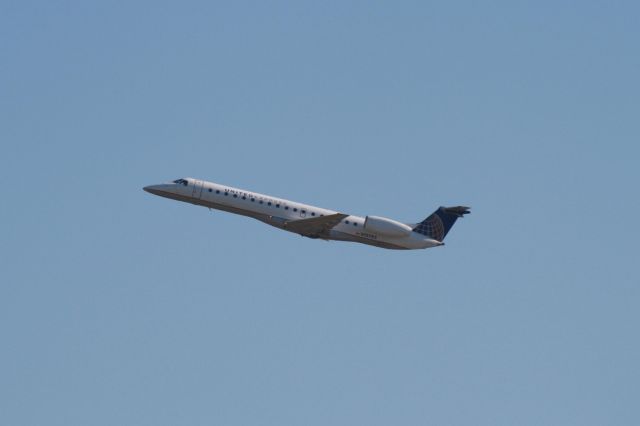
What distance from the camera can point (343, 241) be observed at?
62625 millimetres

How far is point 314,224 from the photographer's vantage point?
61.3 m

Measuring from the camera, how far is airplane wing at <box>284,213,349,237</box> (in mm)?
60875

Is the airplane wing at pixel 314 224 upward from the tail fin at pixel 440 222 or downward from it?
downward

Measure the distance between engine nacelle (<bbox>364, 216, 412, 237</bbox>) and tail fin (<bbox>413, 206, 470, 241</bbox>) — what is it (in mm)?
2103

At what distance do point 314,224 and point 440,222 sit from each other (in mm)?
8366

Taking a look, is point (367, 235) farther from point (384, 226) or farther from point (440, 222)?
point (440, 222)

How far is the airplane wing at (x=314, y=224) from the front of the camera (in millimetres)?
60875

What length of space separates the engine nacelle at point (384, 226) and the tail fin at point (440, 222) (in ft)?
6.90

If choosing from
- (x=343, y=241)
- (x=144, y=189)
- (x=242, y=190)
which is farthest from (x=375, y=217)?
(x=144, y=189)

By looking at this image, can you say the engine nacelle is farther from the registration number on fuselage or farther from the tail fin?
the tail fin

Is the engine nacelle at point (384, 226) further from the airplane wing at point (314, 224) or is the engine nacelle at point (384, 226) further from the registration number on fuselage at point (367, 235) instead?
the airplane wing at point (314, 224)

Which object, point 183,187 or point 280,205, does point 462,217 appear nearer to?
point 280,205

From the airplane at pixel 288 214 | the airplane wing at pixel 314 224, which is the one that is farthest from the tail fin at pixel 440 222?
the airplane wing at pixel 314 224

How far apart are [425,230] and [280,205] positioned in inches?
347
